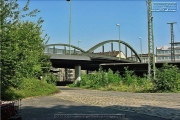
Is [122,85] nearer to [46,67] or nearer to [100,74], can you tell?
[100,74]

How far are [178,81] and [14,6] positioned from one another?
2448cm

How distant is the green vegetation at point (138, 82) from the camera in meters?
31.2

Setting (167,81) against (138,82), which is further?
(138,82)

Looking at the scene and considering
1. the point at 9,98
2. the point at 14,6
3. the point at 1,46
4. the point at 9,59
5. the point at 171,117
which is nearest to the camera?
the point at 1,46

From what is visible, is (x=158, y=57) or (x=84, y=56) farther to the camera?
(x=158, y=57)

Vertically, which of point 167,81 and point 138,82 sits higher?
point 167,81

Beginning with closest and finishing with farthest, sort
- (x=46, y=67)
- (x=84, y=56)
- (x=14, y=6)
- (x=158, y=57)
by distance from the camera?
(x=14, y=6) < (x=46, y=67) < (x=84, y=56) < (x=158, y=57)

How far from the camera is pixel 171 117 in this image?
12.7 m

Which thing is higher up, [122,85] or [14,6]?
[14,6]

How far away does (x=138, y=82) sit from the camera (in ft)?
129

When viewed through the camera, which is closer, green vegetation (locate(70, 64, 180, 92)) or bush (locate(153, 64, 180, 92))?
bush (locate(153, 64, 180, 92))

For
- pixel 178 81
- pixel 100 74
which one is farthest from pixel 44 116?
pixel 100 74

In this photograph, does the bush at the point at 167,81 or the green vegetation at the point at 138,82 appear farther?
the green vegetation at the point at 138,82

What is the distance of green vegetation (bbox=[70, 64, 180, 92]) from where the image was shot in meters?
31.2
